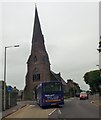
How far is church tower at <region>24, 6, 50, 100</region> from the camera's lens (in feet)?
302

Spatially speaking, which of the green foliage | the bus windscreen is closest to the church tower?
the green foliage

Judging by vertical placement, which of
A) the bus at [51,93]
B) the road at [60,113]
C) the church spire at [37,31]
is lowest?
the road at [60,113]

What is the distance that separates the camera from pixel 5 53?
32.3 metres

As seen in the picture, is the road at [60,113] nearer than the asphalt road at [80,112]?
No

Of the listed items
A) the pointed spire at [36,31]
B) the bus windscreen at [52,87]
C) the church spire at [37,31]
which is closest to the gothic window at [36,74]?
the church spire at [37,31]

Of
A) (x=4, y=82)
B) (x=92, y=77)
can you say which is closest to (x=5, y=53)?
(x=4, y=82)

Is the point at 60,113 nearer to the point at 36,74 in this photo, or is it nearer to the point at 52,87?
the point at 52,87

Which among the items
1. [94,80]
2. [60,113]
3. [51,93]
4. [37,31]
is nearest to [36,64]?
[37,31]

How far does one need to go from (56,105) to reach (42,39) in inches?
2477

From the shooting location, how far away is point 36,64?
93562 mm

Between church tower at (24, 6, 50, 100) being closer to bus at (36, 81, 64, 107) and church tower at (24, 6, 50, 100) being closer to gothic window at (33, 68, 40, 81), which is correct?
gothic window at (33, 68, 40, 81)

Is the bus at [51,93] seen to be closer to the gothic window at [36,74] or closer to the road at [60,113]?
the road at [60,113]

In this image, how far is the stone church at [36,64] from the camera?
92000mm

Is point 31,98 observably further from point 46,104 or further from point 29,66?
point 46,104
